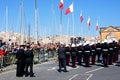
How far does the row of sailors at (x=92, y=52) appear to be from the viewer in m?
27.2

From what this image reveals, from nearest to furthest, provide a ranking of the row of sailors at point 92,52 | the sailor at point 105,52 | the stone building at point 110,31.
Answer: the sailor at point 105,52 → the row of sailors at point 92,52 → the stone building at point 110,31

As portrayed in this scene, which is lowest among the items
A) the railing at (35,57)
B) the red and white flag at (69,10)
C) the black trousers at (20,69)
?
the black trousers at (20,69)

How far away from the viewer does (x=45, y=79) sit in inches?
811

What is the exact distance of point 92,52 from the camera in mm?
Result: 28625

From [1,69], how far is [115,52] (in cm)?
858

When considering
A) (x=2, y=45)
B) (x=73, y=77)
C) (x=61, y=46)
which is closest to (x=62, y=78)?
(x=73, y=77)

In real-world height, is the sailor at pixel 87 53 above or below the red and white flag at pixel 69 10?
below

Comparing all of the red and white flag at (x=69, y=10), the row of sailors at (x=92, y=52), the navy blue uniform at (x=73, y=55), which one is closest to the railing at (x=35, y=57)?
the row of sailors at (x=92, y=52)

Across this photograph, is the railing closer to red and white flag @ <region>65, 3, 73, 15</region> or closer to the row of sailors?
the row of sailors

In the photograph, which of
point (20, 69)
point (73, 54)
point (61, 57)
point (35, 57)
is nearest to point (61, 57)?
point (61, 57)

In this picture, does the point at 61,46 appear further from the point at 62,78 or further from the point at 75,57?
the point at 62,78

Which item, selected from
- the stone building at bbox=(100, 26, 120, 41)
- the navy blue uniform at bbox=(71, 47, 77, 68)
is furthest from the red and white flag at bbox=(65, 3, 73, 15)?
the stone building at bbox=(100, 26, 120, 41)

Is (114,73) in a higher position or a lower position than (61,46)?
lower

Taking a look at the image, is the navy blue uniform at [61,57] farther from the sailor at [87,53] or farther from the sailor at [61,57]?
the sailor at [87,53]
